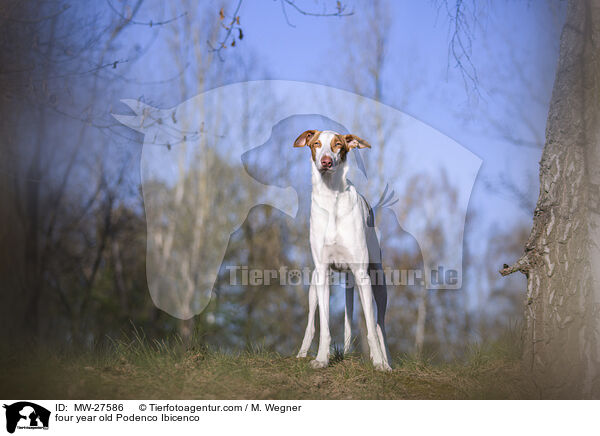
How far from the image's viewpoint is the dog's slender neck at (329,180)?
14.7 feet

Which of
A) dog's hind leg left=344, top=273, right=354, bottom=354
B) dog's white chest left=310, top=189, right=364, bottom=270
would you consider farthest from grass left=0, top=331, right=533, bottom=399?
dog's white chest left=310, top=189, right=364, bottom=270

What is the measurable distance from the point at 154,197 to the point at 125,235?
779 mm

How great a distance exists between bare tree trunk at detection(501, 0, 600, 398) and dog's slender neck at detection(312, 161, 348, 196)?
1744 millimetres

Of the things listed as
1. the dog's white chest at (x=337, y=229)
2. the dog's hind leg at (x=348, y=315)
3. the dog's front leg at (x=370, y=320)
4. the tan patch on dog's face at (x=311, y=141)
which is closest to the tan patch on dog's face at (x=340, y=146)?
the tan patch on dog's face at (x=311, y=141)

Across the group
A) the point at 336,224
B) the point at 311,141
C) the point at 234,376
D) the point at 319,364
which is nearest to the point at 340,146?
the point at 311,141

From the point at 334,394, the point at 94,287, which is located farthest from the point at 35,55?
the point at 334,394

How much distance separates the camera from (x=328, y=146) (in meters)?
4.29

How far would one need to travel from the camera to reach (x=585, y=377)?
133 inches

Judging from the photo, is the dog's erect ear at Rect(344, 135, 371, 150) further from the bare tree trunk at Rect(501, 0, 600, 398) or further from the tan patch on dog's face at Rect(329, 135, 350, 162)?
the bare tree trunk at Rect(501, 0, 600, 398)

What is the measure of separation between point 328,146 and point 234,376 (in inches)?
88.6

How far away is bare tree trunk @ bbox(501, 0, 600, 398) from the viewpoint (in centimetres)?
345
